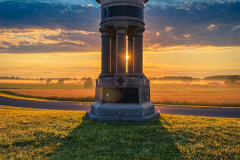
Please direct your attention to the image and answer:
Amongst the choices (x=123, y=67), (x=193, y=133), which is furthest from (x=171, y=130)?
(x=123, y=67)

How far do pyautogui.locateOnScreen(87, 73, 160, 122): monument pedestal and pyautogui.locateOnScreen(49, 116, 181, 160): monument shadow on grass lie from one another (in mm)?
2048

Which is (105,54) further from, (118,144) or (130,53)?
(118,144)

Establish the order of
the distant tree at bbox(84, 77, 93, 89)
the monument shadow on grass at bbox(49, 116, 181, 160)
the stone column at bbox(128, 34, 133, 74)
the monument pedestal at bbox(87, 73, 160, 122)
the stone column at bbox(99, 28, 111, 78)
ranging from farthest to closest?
the distant tree at bbox(84, 77, 93, 89) → the stone column at bbox(128, 34, 133, 74) → the stone column at bbox(99, 28, 111, 78) → the monument pedestal at bbox(87, 73, 160, 122) → the monument shadow on grass at bbox(49, 116, 181, 160)

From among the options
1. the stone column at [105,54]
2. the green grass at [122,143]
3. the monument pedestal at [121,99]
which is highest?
the stone column at [105,54]

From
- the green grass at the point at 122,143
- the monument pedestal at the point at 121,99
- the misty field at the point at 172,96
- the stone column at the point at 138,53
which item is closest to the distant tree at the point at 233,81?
the misty field at the point at 172,96

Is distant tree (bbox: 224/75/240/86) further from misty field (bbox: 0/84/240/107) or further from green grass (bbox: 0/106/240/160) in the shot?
green grass (bbox: 0/106/240/160)

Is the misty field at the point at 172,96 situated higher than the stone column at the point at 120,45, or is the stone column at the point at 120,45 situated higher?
the stone column at the point at 120,45

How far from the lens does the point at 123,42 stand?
1060 cm

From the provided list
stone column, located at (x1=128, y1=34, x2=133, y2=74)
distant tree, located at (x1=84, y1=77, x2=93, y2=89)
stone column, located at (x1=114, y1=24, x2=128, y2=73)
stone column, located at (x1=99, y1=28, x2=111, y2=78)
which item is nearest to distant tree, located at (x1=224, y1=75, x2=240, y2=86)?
distant tree, located at (x1=84, y1=77, x2=93, y2=89)

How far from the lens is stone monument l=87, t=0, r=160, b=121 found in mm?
9930

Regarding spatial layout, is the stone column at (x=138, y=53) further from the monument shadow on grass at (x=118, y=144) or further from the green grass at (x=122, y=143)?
the monument shadow on grass at (x=118, y=144)

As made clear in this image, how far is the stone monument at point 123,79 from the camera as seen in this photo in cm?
993

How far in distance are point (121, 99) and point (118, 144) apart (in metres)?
4.37

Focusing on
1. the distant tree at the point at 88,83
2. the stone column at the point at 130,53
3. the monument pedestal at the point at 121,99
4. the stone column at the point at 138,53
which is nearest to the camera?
the monument pedestal at the point at 121,99
